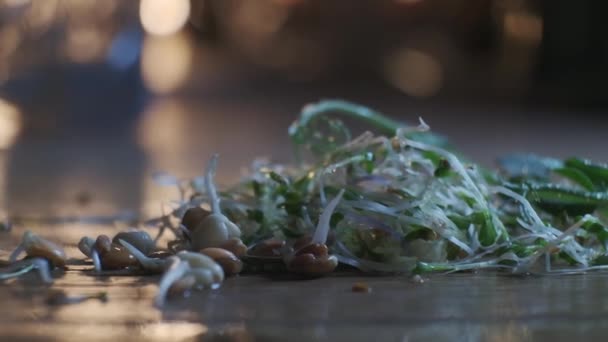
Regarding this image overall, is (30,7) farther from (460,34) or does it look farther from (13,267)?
(460,34)

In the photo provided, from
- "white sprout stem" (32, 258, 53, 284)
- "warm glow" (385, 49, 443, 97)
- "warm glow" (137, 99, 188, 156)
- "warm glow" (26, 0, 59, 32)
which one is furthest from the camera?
"warm glow" (385, 49, 443, 97)

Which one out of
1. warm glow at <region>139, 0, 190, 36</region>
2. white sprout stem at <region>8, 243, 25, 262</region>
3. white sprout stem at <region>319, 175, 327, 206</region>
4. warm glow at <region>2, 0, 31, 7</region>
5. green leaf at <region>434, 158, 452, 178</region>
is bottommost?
white sprout stem at <region>8, 243, 25, 262</region>

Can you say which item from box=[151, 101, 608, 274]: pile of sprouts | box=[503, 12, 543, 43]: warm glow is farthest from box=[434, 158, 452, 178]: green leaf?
box=[503, 12, 543, 43]: warm glow

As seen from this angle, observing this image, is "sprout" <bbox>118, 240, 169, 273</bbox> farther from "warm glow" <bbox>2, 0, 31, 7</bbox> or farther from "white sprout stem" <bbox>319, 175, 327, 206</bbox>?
"warm glow" <bbox>2, 0, 31, 7</bbox>

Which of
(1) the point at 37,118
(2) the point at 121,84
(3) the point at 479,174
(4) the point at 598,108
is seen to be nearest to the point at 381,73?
(4) the point at 598,108

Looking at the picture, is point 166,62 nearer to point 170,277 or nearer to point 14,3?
point 14,3

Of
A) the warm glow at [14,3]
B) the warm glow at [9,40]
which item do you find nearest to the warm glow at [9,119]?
the warm glow at [9,40]
